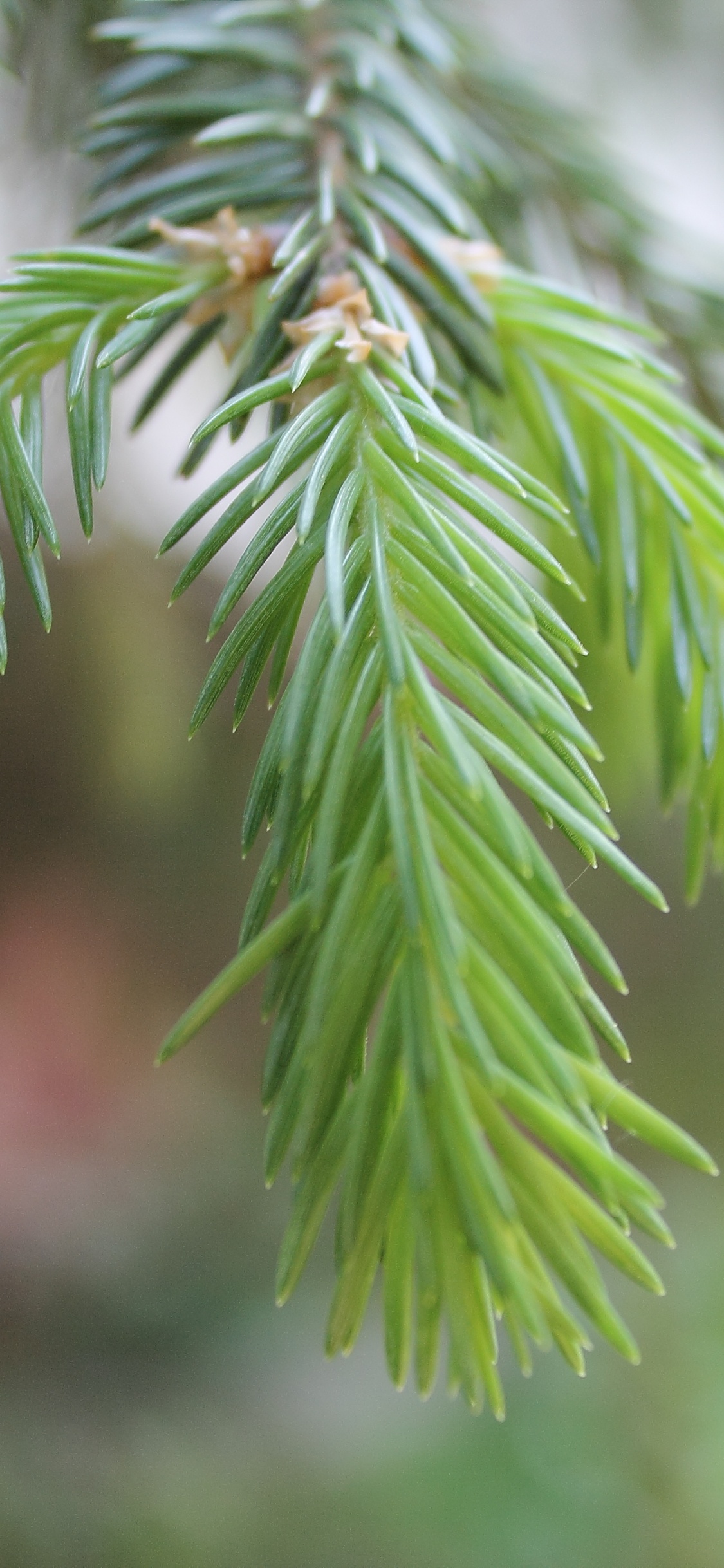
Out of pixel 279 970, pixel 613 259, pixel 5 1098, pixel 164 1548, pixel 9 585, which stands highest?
pixel 9 585

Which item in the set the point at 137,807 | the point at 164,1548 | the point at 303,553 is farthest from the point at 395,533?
the point at 164,1548

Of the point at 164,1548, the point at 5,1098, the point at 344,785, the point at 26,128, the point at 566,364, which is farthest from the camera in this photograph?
the point at 5,1098

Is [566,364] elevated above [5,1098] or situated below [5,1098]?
above

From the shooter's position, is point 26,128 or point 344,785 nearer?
point 344,785

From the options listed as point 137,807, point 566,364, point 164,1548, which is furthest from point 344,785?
point 164,1548

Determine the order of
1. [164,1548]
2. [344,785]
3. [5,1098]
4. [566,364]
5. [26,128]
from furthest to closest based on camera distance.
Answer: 1. [5,1098]
2. [164,1548]
3. [26,128]
4. [566,364]
5. [344,785]

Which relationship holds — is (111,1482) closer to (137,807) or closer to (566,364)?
(137,807)

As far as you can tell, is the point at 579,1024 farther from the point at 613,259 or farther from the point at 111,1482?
the point at 111,1482
